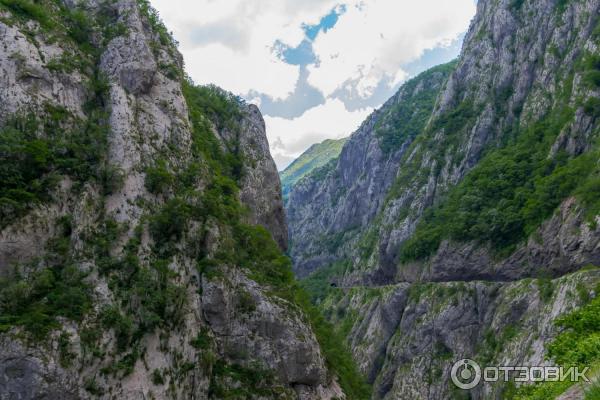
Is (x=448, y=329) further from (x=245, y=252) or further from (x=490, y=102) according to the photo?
(x=490, y=102)

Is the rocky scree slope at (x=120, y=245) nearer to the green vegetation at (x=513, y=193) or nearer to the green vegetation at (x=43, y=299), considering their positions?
the green vegetation at (x=43, y=299)

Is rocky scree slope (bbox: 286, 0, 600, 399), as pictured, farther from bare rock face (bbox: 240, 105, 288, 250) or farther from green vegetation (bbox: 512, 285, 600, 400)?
bare rock face (bbox: 240, 105, 288, 250)

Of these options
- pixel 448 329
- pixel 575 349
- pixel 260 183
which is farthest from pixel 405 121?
pixel 575 349


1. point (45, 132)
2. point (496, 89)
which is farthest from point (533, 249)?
point (45, 132)

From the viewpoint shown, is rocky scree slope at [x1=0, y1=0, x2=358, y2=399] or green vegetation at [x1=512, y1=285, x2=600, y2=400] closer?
green vegetation at [x1=512, y1=285, x2=600, y2=400]

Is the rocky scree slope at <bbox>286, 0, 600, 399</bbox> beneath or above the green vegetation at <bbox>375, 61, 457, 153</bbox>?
beneath

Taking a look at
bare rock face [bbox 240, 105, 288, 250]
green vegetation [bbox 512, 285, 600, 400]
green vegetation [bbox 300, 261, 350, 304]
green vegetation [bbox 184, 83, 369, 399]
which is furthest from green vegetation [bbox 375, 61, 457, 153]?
green vegetation [bbox 512, 285, 600, 400]

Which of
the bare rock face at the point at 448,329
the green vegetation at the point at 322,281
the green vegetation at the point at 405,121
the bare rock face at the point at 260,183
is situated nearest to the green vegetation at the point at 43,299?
the bare rock face at the point at 260,183
